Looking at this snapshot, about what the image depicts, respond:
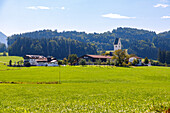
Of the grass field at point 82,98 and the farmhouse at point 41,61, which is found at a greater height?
the farmhouse at point 41,61

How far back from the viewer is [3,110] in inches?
798

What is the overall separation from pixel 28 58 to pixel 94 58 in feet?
185

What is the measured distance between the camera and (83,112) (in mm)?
18766

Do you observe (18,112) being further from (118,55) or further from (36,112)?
(118,55)

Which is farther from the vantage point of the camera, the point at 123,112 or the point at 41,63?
the point at 41,63

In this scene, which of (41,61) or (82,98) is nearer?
(82,98)

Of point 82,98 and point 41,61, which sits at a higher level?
point 41,61

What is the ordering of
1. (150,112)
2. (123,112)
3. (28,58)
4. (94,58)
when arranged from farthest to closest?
(28,58), (94,58), (123,112), (150,112)

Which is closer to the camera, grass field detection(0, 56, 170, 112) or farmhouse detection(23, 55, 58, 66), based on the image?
grass field detection(0, 56, 170, 112)

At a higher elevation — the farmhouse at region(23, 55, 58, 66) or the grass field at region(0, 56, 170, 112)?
the farmhouse at region(23, 55, 58, 66)

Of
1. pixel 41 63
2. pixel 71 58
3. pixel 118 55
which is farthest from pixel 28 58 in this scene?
pixel 118 55

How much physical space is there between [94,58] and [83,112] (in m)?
139

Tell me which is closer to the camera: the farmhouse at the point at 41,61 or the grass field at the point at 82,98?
the grass field at the point at 82,98

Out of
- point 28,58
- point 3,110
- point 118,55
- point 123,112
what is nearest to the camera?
point 123,112
